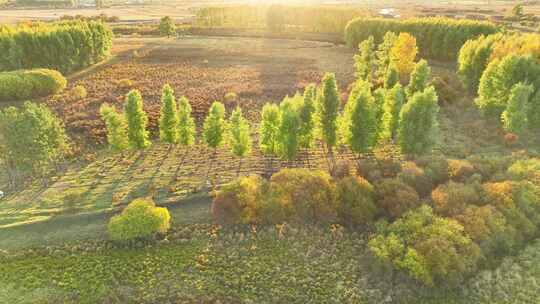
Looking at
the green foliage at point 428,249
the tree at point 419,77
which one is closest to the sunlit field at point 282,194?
the green foliage at point 428,249

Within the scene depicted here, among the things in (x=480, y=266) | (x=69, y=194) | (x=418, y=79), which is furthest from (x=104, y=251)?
(x=418, y=79)

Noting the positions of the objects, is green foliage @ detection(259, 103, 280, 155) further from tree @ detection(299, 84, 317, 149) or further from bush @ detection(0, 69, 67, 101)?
bush @ detection(0, 69, 67, 101)

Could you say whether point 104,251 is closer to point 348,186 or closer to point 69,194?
point 69,194

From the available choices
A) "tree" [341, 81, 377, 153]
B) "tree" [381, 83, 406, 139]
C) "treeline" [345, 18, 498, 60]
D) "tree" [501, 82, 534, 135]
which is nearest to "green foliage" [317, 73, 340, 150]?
"tree" [341, 81, 377, 153]

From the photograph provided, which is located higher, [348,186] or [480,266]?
[348,186]

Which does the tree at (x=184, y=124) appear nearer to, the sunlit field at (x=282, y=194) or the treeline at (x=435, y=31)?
the sunlit field at (x=282, y=194)

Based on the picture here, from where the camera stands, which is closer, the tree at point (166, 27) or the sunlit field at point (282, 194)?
the sunlit field at point (282, 194)
